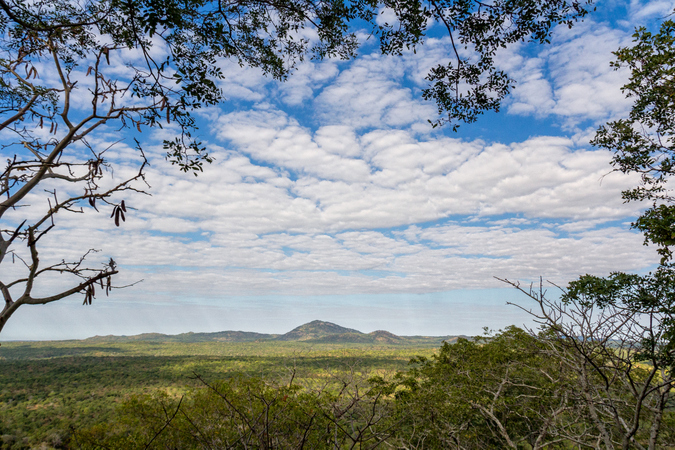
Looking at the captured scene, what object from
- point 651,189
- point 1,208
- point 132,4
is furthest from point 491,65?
point 1,208

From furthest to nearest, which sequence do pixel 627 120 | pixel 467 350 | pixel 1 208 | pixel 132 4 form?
pixel 467 350
pixel 627 120
pixel 1 208
pixel 132 4

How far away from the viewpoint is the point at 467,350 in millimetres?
23859

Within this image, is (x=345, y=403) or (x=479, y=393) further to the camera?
(x=345, y=403)

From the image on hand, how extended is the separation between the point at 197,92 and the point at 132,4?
142 cm

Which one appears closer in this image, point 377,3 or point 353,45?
point 377,3

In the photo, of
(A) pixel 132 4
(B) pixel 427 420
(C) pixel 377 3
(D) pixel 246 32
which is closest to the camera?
(A) pixel 132 4

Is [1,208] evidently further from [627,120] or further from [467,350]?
[467,350]

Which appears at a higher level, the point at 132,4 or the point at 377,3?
the point at 377,3

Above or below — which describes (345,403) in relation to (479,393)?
below

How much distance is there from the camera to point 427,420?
58.5 ft

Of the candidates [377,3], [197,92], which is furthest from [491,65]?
[197,92]

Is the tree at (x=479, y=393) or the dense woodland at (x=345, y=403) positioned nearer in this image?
the dense woodland at (x=345, y=403)

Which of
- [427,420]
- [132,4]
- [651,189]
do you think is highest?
[132,4]

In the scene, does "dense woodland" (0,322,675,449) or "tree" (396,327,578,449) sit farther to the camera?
"tree" (396,327,578,449)
